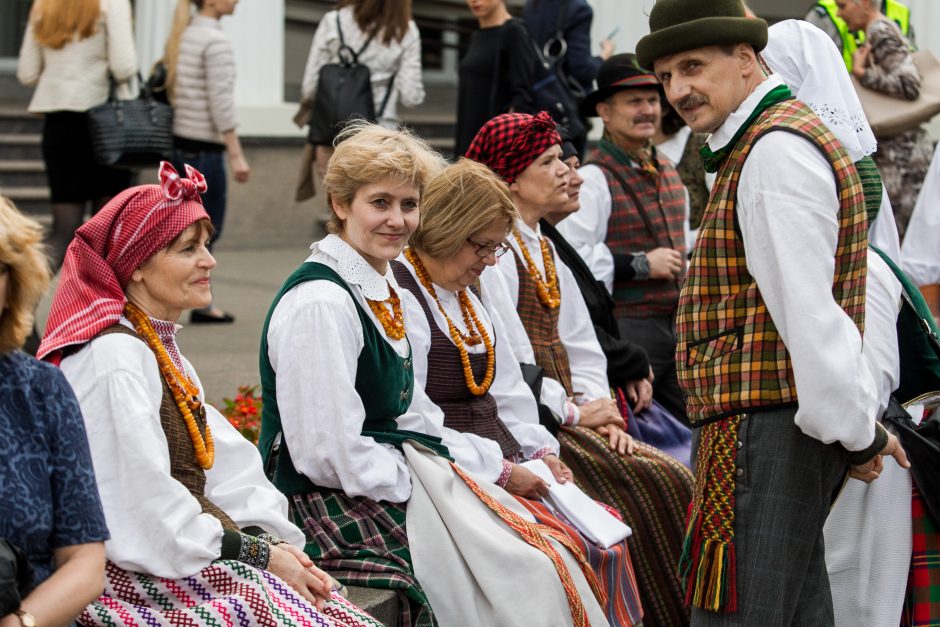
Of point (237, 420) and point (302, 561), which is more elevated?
point (302, 561)

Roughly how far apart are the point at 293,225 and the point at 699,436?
315 inches

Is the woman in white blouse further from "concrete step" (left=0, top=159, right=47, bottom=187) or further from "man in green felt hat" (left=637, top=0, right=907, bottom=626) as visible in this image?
"concrete step" (left=0, top=159, right=47, bottom=187)

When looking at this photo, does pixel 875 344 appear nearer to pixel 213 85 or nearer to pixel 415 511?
pixel 415 511

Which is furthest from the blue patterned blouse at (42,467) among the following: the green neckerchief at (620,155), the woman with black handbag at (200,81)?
the woman with black handbag at (200,81)

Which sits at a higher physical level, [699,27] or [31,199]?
[699,27]

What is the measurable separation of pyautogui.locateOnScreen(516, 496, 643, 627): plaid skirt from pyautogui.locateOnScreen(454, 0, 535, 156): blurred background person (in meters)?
3.44

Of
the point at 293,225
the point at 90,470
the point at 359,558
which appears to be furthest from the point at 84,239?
the point at 293,225

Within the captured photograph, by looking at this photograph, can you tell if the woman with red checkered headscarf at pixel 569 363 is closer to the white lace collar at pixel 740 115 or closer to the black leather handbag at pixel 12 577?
the white lace collar at pixel 740 115

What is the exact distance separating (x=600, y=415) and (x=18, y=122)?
7415mm

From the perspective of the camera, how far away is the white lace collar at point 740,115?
10.7ft

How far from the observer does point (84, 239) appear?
3.13 m

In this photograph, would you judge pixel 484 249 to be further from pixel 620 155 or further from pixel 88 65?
pixel 88 65

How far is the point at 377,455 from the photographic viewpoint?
142 inches

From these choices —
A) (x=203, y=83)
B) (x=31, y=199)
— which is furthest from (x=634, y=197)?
(x=31, y=199)
